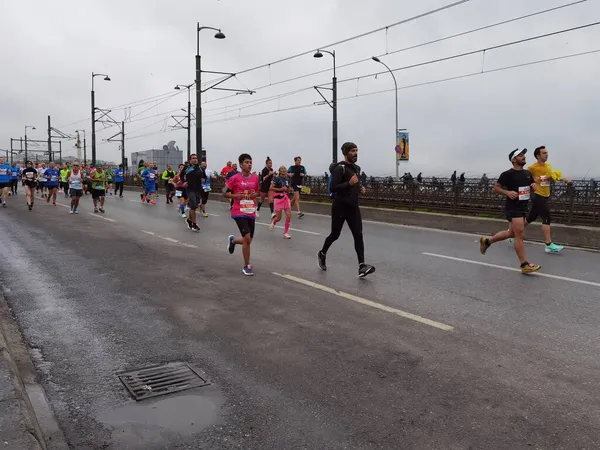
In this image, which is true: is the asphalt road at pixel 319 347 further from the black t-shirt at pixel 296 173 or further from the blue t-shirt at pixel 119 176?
the blue t-shirt at pixel 119 176

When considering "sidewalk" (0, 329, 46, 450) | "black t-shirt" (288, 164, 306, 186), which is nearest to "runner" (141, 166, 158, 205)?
"black t-shirt" (288, 164, 306, 186)

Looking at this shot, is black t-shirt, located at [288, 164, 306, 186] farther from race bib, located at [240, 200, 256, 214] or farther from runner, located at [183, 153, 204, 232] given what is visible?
race bib, located at [240, 200, 256, 214]

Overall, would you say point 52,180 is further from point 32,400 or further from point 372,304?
point 32,400

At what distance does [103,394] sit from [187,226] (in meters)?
10.5

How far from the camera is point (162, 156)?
7356cm

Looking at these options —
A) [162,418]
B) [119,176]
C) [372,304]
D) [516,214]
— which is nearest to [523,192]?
[516,214]

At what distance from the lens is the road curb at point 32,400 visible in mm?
2955

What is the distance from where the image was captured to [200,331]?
16.5 feet

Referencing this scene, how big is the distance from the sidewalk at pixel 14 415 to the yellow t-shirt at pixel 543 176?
28.6 feet

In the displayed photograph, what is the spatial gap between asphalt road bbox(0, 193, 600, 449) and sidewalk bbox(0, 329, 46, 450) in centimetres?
27

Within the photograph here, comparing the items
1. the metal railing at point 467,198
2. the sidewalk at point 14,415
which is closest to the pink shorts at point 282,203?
the metal railing at point 467,198

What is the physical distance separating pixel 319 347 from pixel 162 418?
5.19 ft

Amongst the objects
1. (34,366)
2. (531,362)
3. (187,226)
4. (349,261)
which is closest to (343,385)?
(531,362)

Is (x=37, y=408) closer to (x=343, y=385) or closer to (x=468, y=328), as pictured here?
(x=343, y=385)
